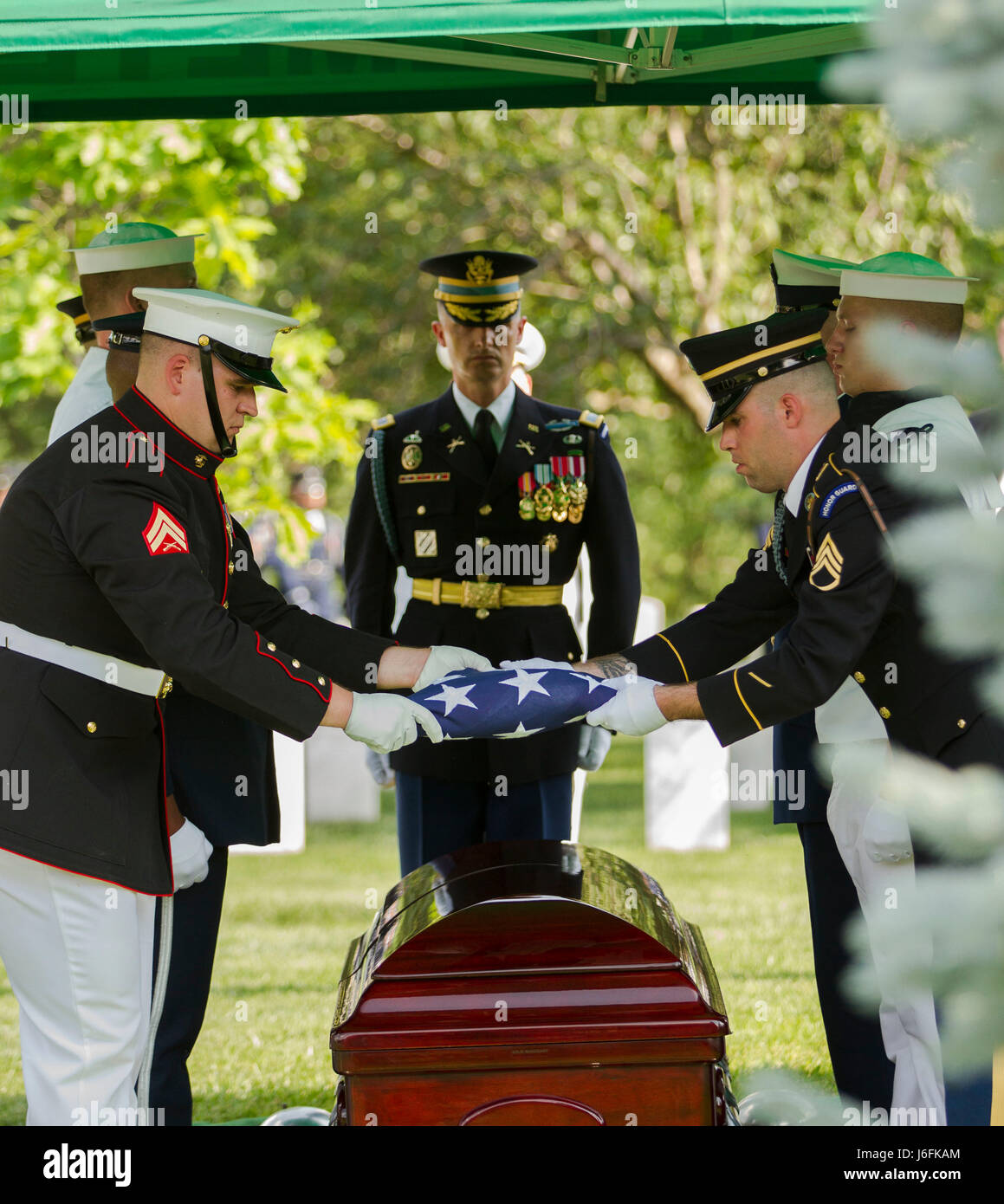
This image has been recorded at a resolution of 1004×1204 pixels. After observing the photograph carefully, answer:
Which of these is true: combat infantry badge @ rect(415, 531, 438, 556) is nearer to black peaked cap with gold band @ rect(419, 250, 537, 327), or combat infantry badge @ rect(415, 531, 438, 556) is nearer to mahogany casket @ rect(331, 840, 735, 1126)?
black peaked cap with gold band @ rect(419, 250, 537, 327)

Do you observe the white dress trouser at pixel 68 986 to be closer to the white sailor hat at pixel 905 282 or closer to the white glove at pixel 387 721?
the white glove at pixel 387 721

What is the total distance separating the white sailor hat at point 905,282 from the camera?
3.17 meters

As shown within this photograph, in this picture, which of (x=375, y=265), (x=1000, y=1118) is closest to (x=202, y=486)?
(x=1000, y=1118)

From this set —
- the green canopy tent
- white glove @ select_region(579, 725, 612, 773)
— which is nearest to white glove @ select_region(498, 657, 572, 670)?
white glove @ select_region(579, 725, 612, 773)

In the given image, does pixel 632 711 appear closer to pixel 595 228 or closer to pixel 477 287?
pixel 477 287

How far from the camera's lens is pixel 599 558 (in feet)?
14.0

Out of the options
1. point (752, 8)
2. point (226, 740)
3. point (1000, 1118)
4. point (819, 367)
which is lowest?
point (1000, 1118)

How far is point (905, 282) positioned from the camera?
3182 millimetres

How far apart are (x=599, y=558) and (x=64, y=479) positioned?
6.05 feet

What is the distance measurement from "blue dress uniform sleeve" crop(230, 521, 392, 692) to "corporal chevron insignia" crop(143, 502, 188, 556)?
66 centimetres

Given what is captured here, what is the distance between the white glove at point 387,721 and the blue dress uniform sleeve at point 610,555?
1.37 m

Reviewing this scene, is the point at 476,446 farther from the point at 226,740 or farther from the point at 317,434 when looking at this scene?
the point at 317,434

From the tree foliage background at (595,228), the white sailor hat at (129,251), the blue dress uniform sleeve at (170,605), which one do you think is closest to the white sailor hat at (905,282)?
the blue dress uniform sleeve at (170,605)

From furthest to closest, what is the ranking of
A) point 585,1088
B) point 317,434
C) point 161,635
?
point 317,434
point 161,635
point 585,1088
